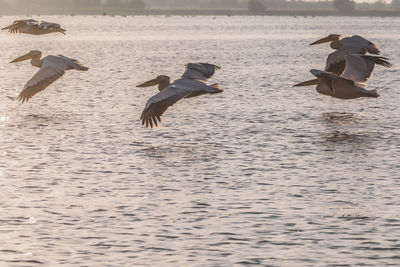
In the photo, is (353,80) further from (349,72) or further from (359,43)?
(359,43)

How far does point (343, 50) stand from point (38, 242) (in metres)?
13.7

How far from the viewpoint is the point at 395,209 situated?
13414 millimetres

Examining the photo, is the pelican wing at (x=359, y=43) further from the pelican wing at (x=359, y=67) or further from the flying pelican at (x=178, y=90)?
the flying pelican at (x=178, y=90)

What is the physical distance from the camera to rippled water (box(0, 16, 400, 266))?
1128 centimetres

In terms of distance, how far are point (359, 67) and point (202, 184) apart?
22.8 feet

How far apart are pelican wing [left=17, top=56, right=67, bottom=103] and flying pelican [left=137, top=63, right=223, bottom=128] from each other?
3.81 metres

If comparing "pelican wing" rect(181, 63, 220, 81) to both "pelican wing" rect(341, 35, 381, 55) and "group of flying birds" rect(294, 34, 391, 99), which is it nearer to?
"group of flying birds" rect(294, 34, 391, 99)

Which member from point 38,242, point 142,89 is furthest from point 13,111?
point 38,242

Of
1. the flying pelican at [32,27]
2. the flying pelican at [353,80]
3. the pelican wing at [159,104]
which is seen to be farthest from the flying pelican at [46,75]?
the flying pelican at [353,80]

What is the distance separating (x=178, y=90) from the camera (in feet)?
63.4

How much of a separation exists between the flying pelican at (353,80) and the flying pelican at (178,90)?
224 centimetres

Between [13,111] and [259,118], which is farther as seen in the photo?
[13,111]

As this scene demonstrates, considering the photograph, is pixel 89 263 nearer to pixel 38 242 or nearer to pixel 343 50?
pixel 38 242

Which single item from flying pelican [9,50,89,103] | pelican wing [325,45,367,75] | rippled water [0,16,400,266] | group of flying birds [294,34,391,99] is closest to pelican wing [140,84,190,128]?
rippled water [0,16,400,266]
